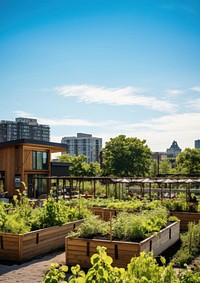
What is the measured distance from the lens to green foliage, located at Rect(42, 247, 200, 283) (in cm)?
325

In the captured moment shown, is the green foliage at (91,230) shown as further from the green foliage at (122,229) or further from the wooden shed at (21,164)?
the wooden shed at (21,164)

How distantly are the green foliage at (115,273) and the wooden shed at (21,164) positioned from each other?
22933mm

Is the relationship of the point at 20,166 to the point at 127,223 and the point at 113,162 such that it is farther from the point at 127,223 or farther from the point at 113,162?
the point at 113,162

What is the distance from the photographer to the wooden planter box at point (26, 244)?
9.69 metres

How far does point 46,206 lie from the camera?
1133 centimetres

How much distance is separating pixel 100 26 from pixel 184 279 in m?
12.2

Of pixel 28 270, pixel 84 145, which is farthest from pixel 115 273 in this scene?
pixel 84 145

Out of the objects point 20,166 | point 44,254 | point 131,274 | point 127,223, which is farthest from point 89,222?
point 20,166

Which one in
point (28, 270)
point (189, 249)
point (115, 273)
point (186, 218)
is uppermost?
point (115, 273)

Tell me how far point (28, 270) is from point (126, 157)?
4109 cm

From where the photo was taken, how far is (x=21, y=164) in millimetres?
27031

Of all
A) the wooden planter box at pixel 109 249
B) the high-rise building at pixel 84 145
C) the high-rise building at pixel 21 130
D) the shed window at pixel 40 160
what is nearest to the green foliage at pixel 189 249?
the wooden planter box at pixel 109 249

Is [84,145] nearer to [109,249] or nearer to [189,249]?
[189,249]

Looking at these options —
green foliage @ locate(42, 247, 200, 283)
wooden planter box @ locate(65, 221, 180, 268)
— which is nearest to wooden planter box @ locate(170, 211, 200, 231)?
wooden planter box @ locate(65, 221, 180, 268)
